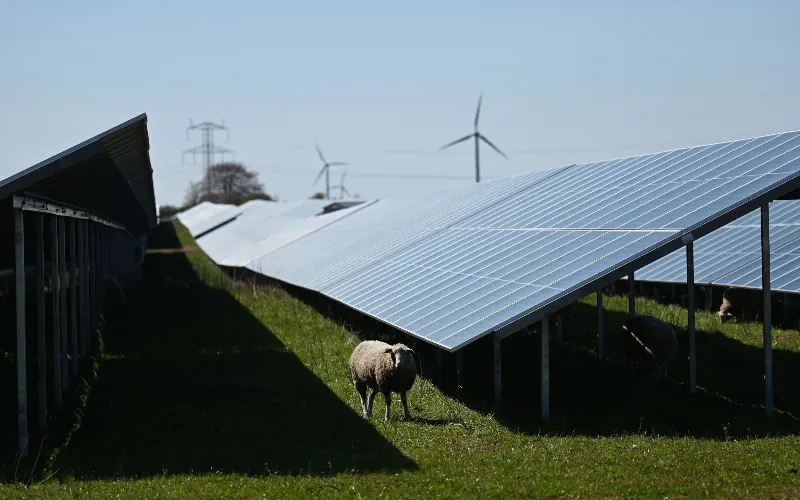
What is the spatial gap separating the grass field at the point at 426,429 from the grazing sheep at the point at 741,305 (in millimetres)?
1944

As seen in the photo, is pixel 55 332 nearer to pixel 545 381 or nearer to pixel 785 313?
pixel 545 381

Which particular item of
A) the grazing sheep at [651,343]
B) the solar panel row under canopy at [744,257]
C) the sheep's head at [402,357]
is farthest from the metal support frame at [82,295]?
the solar panel row under canopy at [744,257]

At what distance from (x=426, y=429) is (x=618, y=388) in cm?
501

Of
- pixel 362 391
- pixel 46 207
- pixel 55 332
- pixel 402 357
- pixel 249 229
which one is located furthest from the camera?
pixel 249 229

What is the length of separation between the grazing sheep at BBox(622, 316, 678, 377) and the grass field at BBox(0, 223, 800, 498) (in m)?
0.60

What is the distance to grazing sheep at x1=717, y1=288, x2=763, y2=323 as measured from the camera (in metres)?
29.1

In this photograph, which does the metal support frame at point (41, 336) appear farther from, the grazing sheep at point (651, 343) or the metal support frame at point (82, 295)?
the grazing sheep at point (651, 343)

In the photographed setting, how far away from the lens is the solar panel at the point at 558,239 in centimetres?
1753

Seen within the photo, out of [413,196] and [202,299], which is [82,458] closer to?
[202,299]

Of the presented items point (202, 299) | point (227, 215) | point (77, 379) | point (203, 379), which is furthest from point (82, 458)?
point (227, 215)

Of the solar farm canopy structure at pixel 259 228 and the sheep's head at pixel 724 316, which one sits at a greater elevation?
the solar farm canopy structure at pixel 259 228

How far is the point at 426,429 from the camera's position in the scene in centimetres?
1595

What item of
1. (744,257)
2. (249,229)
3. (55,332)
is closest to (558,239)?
(55,332)

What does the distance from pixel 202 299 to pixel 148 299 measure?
2.80m
